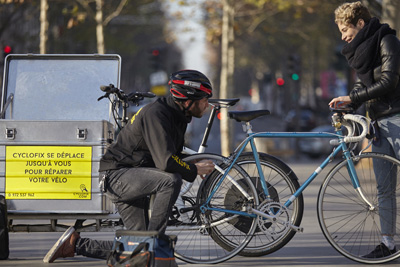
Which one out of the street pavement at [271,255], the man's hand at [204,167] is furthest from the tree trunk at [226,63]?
the man's hand at [204,167]

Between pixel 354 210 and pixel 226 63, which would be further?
pixel 226 63

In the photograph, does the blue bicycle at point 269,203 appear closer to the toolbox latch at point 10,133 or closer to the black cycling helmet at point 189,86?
the black cycling helmet at point 189,86

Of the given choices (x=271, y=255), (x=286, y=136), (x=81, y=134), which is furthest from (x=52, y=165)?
(x=271, y=255)

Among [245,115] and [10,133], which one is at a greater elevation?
[245,115]

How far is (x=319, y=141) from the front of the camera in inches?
1169

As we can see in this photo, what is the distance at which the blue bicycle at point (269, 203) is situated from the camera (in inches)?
244

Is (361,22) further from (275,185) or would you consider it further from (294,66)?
(294,66)

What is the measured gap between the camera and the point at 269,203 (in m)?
6.24

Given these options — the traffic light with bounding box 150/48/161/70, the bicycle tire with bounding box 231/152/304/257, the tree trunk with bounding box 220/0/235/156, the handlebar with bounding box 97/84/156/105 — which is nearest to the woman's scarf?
the bicycle tire with bounding box 231/152/304/257

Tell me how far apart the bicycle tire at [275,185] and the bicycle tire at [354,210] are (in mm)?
208

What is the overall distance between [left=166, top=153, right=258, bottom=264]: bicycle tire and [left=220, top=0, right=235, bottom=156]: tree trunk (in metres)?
16.4

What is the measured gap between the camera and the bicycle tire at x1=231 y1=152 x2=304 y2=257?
627 centimetres

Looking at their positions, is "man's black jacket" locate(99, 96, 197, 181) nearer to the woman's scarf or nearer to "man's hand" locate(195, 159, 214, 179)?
"man's hand" locate(195, 159, 214, 179)

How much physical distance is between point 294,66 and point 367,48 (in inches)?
872
